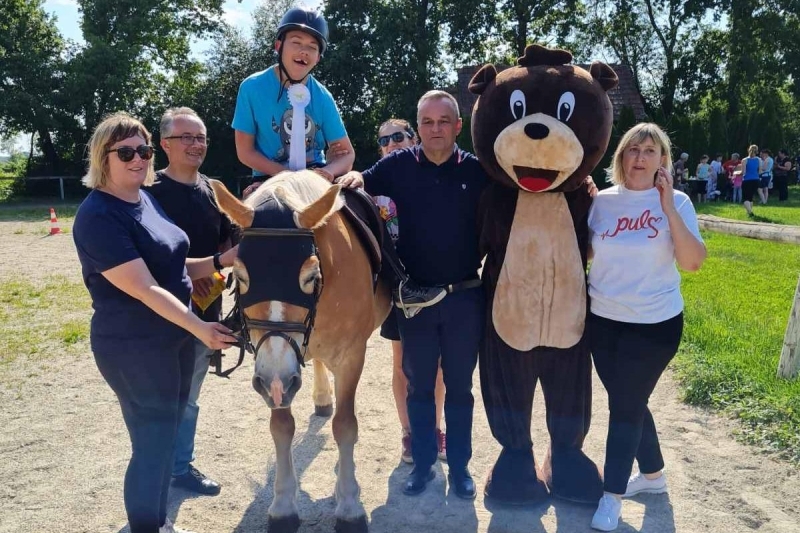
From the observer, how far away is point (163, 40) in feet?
98.4

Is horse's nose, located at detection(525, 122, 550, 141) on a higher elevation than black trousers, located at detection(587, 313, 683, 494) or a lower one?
higher

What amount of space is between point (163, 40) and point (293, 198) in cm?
3166

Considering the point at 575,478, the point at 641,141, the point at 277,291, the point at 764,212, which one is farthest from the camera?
the point at 764,212

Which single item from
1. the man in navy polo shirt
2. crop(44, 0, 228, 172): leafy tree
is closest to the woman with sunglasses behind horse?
the man in navy polo shirt

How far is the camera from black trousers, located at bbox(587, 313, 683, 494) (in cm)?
307

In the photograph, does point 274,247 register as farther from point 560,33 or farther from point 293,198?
point 560,33

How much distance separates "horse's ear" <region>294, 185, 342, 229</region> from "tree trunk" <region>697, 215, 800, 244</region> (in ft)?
13.9

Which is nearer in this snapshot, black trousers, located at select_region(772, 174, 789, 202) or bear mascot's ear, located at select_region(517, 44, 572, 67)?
bear mascot's ear, located at select_region(517, 44, 572, 67)

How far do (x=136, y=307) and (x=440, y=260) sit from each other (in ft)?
5.42

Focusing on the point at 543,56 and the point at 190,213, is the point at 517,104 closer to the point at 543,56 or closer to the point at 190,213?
the point at 543,56

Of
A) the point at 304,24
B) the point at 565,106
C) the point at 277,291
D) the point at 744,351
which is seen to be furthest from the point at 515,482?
the point at 744,351

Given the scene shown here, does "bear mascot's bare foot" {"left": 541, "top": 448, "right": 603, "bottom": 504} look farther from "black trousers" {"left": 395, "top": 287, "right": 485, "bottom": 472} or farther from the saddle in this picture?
the saddle

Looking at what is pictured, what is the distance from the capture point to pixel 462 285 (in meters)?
3.45

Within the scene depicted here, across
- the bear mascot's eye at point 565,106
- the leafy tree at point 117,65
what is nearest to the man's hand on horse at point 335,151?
the bear mascot's eye at point 565,106
